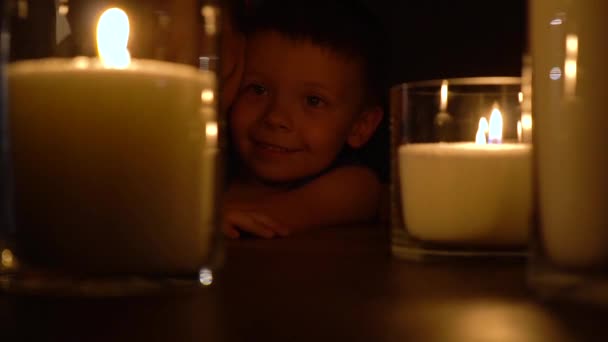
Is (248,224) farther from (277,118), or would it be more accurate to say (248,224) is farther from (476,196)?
(277,118)

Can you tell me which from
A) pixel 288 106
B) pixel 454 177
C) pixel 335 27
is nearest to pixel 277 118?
pixel 288 106

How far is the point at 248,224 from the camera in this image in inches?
23.6

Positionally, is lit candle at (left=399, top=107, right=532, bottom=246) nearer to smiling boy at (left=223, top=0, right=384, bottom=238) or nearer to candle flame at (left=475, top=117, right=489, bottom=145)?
candle flame at (left=475, top=117, right=489, bottom=145)

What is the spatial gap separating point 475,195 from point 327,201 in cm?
48

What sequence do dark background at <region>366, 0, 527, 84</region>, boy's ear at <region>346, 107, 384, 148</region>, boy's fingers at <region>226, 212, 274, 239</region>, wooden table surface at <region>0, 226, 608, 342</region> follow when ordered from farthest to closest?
boy's ear at <region>346, 107, 384, 148</region>, dark background at <region>366, 0, 527, 84</region>, boy's fingers at <region>226, 212, 274, 239</region>, wooden table surface at <region>0, 226, 608, 342</region>

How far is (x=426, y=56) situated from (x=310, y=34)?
0.65 feet

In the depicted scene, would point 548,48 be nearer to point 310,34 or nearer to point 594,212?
point 594,212

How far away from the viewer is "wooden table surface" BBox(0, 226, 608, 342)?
262mm

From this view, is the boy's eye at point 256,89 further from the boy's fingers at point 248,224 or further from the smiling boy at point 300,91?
the boy's fingers at point 248,224

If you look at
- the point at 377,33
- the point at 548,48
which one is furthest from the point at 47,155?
the point at 377,33

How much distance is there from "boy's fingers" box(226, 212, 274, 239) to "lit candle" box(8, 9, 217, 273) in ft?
0.79

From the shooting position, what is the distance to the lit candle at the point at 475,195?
47 cm

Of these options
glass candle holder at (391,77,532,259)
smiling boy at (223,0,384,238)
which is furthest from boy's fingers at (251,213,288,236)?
smiling boy at (223,0,384,238)

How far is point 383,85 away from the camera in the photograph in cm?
134
